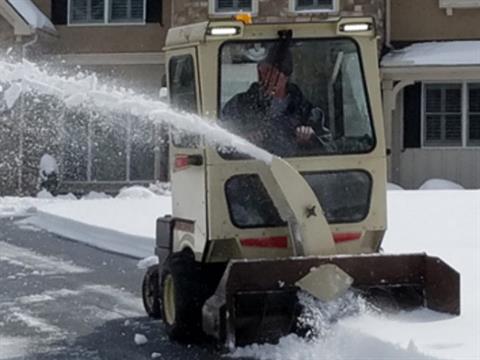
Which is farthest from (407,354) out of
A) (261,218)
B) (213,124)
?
(213,124)

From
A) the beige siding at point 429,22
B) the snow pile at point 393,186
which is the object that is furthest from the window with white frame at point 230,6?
the snow pile at point 393,186

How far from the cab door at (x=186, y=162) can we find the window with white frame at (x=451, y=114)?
15.6 meters

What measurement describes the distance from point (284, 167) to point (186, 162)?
Answer: 951 mm

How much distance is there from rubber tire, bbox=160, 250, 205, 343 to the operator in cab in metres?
1.14

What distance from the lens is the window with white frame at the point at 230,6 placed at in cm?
2433

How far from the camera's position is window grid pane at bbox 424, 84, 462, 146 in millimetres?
23734

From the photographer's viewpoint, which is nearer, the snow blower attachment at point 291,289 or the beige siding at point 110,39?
the snow blower attachment at point 291,289

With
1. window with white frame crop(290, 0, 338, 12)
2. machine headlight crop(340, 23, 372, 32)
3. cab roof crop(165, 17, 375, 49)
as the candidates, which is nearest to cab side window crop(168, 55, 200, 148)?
cab roof crop(165, 17, 375, 49)

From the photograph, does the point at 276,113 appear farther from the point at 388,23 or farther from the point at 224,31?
the point at 388,23

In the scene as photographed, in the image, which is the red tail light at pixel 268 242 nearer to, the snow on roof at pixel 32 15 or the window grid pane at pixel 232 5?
the window grid pane at pixel 232 5

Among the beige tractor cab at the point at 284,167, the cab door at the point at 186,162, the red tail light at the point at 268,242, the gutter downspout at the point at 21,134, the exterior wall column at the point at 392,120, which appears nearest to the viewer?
the beige tractor cab at the point at 284,167

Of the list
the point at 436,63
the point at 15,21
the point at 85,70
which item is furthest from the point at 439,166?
the point at 15,21

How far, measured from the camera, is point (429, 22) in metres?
24.0

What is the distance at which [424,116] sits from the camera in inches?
944
